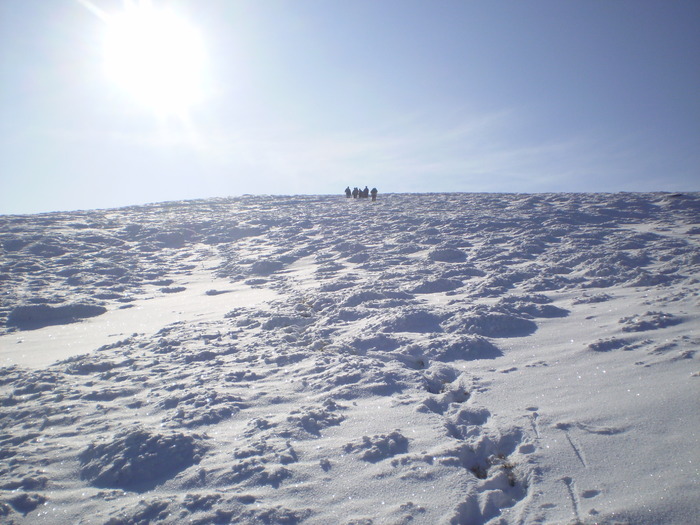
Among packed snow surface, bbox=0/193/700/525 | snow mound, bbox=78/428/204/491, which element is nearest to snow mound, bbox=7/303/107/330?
packed snow surface, bbox=0/193/700/525

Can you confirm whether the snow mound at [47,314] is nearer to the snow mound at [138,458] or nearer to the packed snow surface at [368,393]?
the packed snow surface at [368,393]

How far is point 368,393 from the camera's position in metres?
4.42

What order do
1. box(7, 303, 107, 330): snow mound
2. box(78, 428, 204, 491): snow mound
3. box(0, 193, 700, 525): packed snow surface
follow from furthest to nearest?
box(7, 303, 107, 330): snow mound < box(78, 428, 204, 491): snow mound < box(0, 193, 700, 525): packed snow surface

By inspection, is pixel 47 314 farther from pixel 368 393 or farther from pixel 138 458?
pixel 368 393

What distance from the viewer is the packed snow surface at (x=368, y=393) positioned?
2.97m

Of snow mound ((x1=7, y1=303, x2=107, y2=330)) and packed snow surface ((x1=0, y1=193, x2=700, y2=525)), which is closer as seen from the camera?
packed snow surface ((x1=0, y1=193, x2=700, y2=525))

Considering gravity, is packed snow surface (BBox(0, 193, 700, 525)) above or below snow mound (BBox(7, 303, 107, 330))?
above

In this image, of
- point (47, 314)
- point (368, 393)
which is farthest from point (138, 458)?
point (47, 314)

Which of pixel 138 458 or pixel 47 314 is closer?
pixel 138 458

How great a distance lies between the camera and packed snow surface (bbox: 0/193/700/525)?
9.75 feet

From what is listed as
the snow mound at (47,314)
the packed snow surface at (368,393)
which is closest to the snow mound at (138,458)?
the packed snow surface at (368,393)

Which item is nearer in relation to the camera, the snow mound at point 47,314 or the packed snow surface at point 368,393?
the packed snow surface at point 368,393

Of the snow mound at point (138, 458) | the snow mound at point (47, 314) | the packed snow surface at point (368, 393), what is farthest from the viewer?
the snow mound at point (47, 314)

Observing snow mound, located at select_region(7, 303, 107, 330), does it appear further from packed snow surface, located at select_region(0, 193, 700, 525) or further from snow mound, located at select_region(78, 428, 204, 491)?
snow mound, located at select_region(78, 428, 204, 491)
